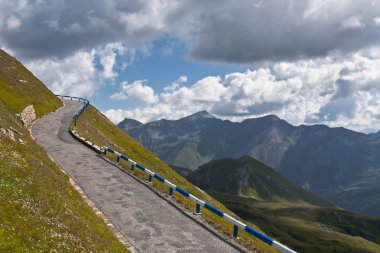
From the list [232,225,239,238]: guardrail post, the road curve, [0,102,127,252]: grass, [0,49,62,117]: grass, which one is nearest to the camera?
[0,102,127,252]: grass

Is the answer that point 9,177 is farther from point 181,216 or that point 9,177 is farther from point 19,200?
point 181,216

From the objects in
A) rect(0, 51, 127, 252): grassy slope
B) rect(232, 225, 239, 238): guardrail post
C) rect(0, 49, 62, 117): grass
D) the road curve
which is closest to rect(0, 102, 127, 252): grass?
rect(0, 51, 127, 252): grassy slope

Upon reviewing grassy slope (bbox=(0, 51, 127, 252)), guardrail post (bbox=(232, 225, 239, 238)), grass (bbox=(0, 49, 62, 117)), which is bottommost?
guardrail post (bbox=(232, 225, 239, 238))

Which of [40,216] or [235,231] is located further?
[235,231]

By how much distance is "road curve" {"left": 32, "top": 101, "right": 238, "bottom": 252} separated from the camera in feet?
69.7

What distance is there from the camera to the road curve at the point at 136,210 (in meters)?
21.2

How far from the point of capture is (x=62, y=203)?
68.6 feet

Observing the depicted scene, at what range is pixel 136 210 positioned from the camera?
2673cm

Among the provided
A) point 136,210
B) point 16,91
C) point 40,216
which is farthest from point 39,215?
point 16,91

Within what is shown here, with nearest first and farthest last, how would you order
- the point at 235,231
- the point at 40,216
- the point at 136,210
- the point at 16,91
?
the point at 40,216 → the point at 235,231 → the point at 136,210 → the point at 16,91

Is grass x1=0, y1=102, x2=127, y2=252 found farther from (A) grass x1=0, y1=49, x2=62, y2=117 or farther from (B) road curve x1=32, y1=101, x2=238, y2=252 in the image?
(A) grass x1=0, y1=49, x2=62, y2=117

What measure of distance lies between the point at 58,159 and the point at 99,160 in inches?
200

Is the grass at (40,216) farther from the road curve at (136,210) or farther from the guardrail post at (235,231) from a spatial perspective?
the guardrail post at (235,231)

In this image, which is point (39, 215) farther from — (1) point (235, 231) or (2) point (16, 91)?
(2) point (16, 91)
